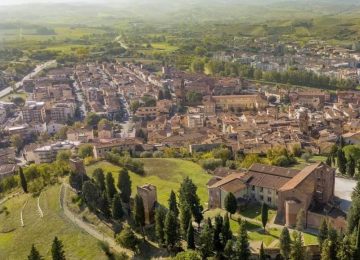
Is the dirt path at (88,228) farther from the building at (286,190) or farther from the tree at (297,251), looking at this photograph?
the tree at (297,251)

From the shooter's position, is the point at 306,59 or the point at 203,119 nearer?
the point at 203,119

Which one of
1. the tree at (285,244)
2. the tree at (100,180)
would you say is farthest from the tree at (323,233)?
the tree at (100,180)

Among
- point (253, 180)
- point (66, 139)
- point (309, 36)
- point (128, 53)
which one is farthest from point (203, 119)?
point (309, 36)

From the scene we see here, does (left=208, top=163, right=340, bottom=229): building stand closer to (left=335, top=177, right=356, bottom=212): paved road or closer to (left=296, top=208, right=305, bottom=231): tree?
(left=296, top=208, right=305, bottom=231): tree

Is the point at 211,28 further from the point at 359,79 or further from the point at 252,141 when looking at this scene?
the point at 252,141

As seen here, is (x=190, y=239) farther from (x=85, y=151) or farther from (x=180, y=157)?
(x=85, y=151)

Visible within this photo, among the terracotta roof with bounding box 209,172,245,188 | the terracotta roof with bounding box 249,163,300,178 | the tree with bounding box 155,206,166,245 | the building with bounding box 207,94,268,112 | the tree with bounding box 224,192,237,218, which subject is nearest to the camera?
the tree with bounding box 155,206,166,245

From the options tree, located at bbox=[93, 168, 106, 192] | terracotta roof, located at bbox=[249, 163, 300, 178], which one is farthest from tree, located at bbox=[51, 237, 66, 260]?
terracotta roof, located at bbox=[249, 163, 300, 178]
